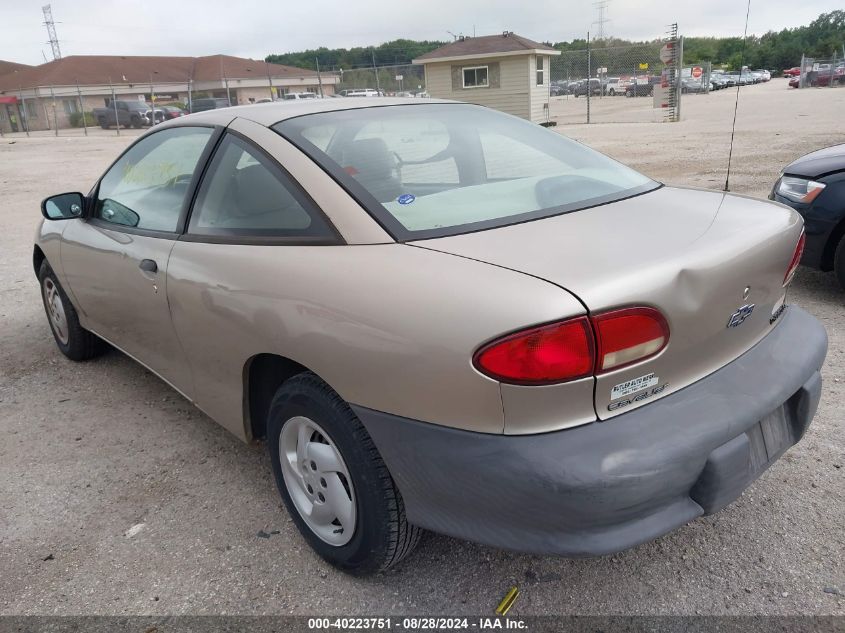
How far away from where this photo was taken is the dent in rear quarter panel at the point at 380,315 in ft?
5.45

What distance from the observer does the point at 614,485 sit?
1616 mm

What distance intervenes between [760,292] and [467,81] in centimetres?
2716

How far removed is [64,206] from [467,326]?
2707 millimetres

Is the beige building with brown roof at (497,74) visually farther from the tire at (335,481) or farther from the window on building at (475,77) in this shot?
the tire at (335,481)

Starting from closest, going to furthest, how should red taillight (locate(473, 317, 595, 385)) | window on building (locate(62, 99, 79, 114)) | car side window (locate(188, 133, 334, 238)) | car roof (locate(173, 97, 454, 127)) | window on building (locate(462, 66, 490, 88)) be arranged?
red taillight (locate(473, 317, 595, 385)) < car side window (locate(188, 133, 334, 238)) < car roof (locate(173, 97, 454, 127)) < window on building (locate(462, 66, 490, 88)) < window on building (locate(62, 99, 79, 114))

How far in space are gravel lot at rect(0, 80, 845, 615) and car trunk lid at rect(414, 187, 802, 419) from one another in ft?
2.49

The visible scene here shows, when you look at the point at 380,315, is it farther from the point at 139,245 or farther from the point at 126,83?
the point at 126,83

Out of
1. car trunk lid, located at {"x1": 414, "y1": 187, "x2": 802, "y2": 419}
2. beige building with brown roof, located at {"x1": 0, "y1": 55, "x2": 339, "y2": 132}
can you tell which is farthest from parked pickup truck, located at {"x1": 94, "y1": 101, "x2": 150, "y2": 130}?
car trunk lid, located at {"x1": 414, "y1": 187, "x2": 802, "y2": 419}

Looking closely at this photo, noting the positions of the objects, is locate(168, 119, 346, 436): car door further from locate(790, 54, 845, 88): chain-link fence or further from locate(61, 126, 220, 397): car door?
locate(790, 54, 845, 88): chain-link fence

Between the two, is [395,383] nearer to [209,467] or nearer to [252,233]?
[252,233]

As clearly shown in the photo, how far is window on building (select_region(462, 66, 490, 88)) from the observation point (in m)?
27.0

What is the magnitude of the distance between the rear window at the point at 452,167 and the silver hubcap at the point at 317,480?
2.39 ft

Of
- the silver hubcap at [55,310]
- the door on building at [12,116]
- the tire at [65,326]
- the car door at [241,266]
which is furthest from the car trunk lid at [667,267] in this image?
the door on building at [12,116]

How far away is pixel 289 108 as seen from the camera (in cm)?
270
